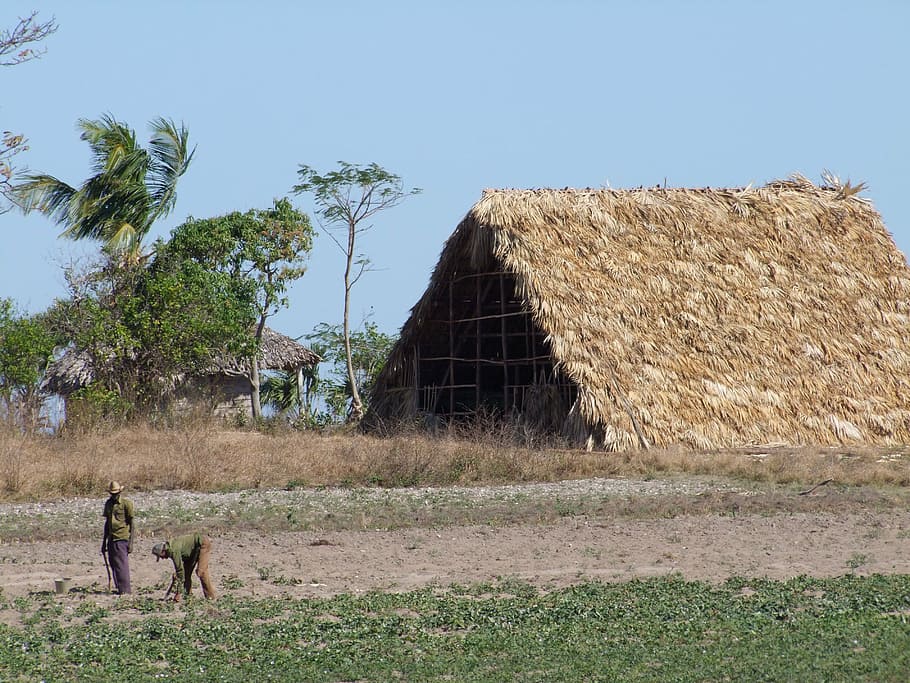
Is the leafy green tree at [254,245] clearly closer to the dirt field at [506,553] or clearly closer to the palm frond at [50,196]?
the palm frond at [50,196]

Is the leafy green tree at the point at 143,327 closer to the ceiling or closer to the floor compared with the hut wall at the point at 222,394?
closer to the ceiling

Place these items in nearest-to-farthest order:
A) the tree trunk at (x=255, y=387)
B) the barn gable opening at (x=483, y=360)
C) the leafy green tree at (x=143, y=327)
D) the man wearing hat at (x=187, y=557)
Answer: the man wearing hat at (x=187, y=557) → the barn gable opening at (x=483, y=360) → the leafy green tree at (x=143, y=327) → the tree trunk at (x=255, y=387)

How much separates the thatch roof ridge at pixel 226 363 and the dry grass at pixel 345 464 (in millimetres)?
6966

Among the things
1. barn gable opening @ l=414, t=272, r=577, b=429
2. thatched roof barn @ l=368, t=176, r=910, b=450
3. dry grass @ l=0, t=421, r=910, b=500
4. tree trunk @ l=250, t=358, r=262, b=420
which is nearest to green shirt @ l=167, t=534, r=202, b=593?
dry grass @ l=0, t=421, r=910, b=500

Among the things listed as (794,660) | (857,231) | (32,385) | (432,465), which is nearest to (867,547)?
(794,660)

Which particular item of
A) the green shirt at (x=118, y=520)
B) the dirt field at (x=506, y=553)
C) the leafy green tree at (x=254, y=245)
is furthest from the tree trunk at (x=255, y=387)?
the green shirt at (x=118, y=520)

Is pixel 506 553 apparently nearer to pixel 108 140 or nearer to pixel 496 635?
pixel 496 635

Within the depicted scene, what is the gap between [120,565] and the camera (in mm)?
9625

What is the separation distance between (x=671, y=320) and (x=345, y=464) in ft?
23.5

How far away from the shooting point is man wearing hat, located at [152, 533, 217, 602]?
927 centimetres

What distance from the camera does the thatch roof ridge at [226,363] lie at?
26.0 meters

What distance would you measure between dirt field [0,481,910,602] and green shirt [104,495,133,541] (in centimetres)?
47

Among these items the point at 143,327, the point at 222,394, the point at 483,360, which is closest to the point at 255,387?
the point at 222,394

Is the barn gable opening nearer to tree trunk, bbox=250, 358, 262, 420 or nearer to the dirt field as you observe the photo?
tree trunk, bbox=250, 358, 262, 420
